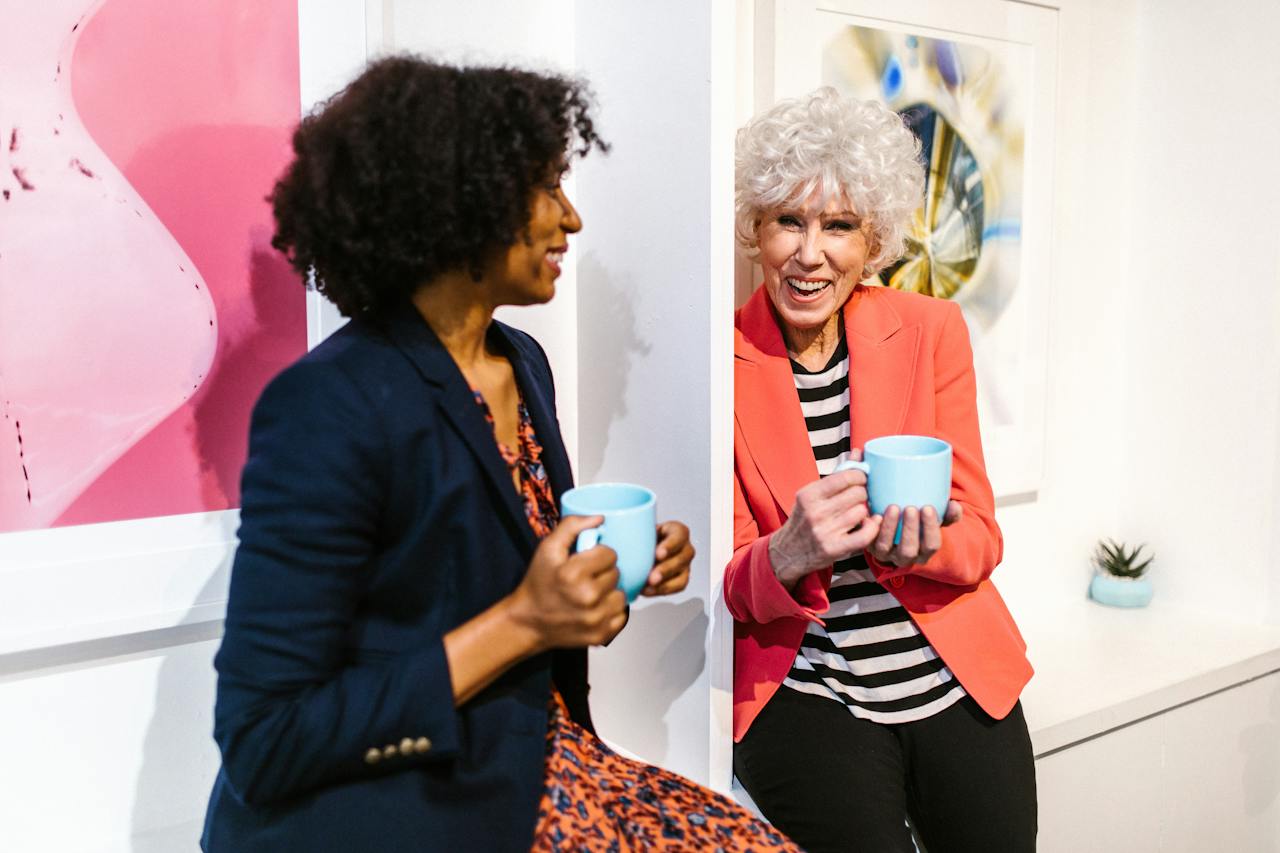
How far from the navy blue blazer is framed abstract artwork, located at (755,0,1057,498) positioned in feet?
3.52

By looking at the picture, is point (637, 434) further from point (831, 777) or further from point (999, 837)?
point (999, 837)

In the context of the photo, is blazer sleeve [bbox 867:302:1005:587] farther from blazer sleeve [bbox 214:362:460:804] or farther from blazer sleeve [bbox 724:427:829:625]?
blazer sleeve [bbox 214:362:460:804]

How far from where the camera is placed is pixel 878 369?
1.43m

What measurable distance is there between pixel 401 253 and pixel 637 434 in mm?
626

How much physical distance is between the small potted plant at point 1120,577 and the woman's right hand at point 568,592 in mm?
1794

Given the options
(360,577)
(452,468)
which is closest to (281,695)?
(360,577)

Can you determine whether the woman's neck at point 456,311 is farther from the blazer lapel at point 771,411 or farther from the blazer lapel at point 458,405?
the blazer lapel at point 771,411

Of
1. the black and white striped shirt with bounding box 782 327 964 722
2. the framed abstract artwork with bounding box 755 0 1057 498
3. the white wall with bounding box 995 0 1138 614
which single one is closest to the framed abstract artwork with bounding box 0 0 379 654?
the black and white striped shirt with bounding box 782 327 964 722

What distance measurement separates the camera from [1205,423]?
219cm

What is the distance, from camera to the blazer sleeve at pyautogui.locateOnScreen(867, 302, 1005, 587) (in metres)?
1.36

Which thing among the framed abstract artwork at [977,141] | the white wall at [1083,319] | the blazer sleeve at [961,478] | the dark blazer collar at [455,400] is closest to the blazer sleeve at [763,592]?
the blazer sleeve at [961,478]

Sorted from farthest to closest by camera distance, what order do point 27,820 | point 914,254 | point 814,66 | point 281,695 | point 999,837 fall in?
point 914,254 < point 814,66 < point 999,837 < point 27,820 < point 281,695

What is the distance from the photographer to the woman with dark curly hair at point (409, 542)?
31.8 inches

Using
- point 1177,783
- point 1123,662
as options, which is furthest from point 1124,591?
point 1177,783
